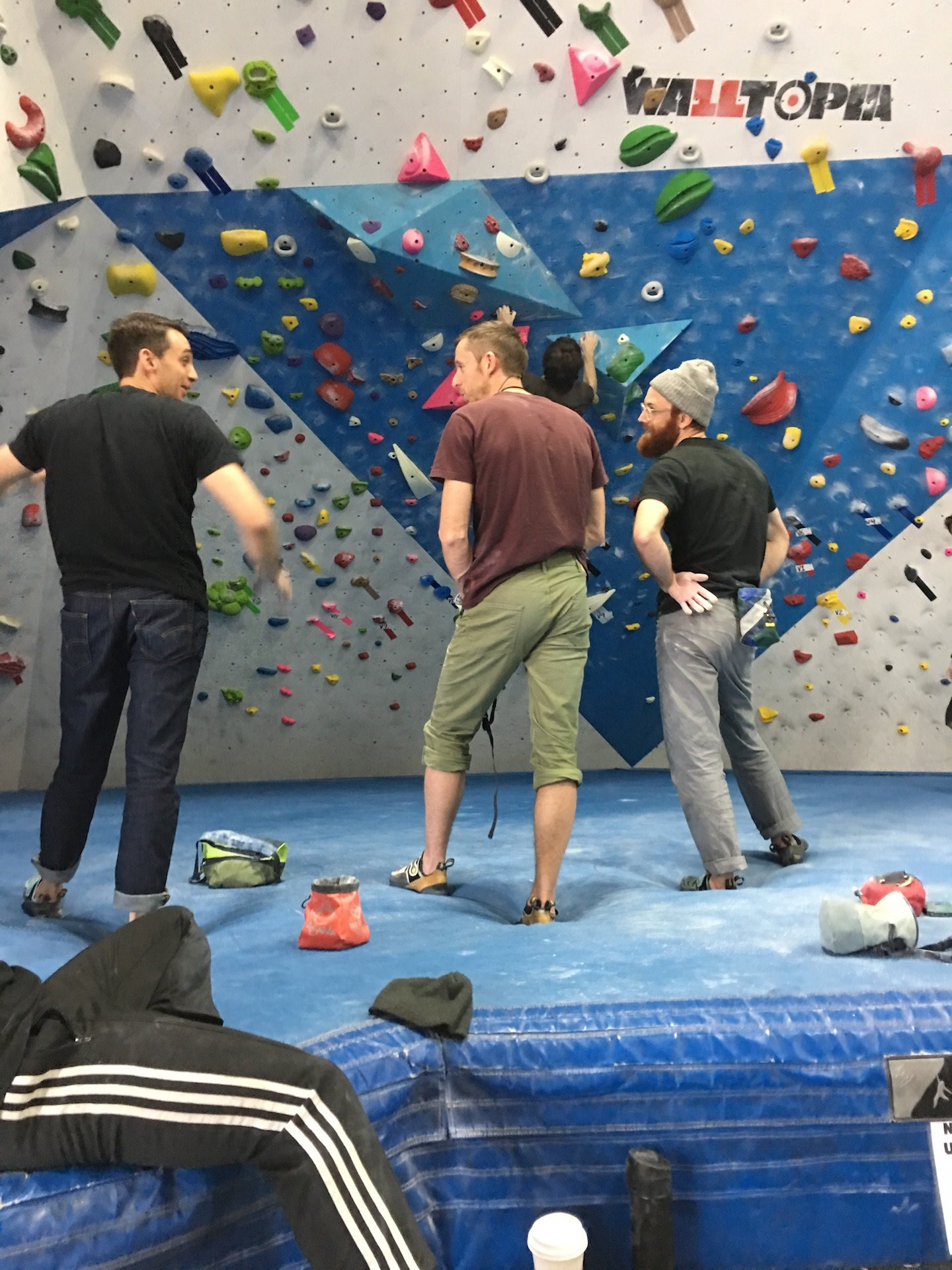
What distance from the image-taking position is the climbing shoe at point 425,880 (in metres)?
2.85

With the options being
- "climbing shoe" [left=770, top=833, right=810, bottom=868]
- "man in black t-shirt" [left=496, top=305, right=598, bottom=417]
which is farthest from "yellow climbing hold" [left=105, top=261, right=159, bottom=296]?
"climbing shoe" [left=770, top=833, right=810, bottom=868]

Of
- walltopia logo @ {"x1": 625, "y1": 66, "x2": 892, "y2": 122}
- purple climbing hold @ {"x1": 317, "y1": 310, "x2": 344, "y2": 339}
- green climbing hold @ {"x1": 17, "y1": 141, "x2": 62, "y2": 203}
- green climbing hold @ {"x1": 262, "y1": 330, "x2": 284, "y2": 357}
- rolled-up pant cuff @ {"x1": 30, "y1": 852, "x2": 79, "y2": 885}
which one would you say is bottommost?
rolled-up pant cuff @ {"x1": 30, "y1": 852, "x2": 79, "y2": 885}

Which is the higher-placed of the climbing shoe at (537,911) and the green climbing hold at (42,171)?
the green climbing hold at (42,171)

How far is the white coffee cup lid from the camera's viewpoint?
59.8 inches

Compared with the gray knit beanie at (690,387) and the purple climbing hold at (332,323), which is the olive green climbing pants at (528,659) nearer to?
the gray knit beanie at (690,387)

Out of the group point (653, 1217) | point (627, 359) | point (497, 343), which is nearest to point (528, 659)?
point (497, 343)

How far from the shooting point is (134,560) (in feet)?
8.00

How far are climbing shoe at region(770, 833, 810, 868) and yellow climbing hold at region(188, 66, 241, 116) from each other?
3.15m

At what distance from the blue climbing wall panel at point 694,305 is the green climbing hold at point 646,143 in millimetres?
65

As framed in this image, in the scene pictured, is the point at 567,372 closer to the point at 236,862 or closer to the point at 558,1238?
the point at 236,862

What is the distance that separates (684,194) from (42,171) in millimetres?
2322

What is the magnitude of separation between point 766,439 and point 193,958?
368 cm

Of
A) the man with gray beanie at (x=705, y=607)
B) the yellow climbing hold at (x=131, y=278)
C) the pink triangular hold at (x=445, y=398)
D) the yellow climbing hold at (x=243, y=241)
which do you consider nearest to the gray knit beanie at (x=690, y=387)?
the man with gray beanie at (x=705, y=607)

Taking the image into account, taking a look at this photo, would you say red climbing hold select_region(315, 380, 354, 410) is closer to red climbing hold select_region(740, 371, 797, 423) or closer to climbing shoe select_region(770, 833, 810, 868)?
red climbing hold select_region(740, 371, 797, 423)
